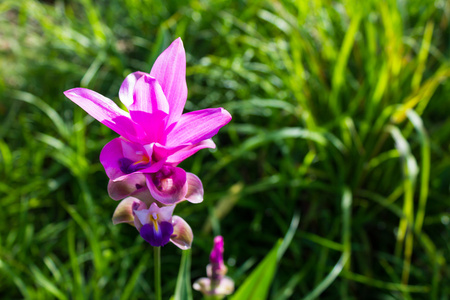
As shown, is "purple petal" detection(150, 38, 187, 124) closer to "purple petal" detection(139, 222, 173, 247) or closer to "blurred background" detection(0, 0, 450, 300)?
"purple petal" detection(139, 222, 173, 247)

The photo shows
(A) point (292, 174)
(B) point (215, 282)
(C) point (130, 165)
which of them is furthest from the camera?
(A) point (292, 174)

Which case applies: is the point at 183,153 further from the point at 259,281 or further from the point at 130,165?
the point at 259,281

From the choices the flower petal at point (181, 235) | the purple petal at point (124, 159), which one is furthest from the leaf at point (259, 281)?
the purple petal at point (124, 159)

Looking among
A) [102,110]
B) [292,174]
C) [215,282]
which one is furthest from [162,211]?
[292,174]

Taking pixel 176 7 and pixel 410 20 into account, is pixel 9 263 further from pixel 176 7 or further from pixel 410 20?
pixel 410 20

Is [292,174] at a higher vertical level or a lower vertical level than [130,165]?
lower

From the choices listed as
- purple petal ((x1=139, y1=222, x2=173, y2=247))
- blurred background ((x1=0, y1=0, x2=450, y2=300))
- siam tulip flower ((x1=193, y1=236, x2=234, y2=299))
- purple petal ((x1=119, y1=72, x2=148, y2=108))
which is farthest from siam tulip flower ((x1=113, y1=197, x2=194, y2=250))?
blurred background ((x1=0, y1=0, x2=450, y2=300))
